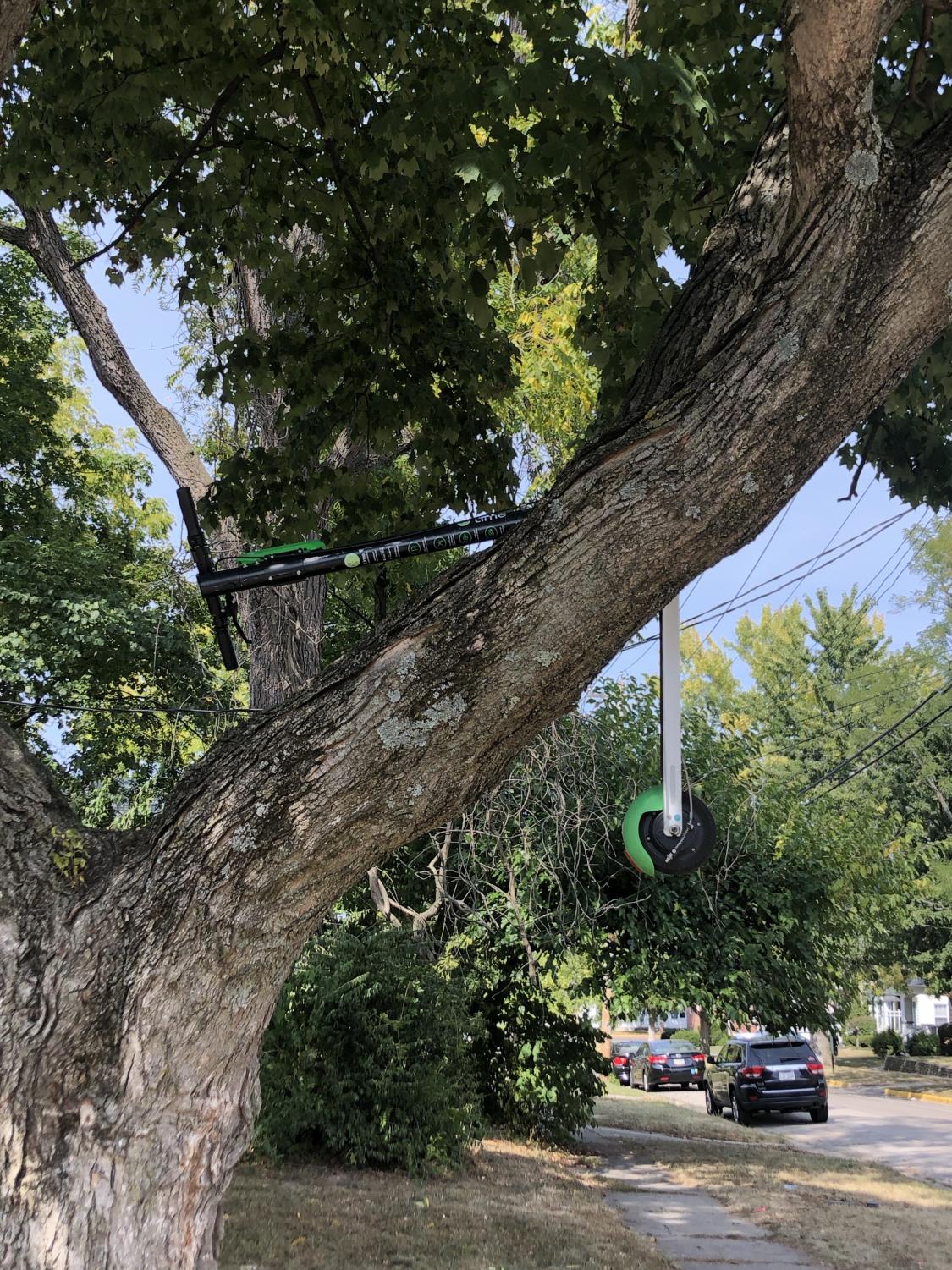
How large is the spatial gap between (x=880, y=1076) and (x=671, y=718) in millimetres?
33612

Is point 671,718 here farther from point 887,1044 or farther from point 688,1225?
point 887,1044

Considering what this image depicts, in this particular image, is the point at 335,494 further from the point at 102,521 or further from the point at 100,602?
the point at 102,521

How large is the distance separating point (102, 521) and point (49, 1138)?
721 inches

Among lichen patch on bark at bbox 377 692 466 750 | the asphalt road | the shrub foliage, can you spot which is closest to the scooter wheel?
lichen patch on bark at bbox 377 692 466 750

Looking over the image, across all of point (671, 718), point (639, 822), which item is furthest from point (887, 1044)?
point (671, 718)

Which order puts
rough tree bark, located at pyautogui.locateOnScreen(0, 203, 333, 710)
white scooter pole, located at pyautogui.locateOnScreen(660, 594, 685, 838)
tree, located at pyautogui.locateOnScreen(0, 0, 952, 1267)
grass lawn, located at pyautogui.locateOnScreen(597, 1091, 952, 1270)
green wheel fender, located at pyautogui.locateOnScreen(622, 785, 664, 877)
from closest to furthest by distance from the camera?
1. tree, located at pyautogui.locateOnScreen(0, 0, 952, 1267)
2. white scooter pole, located at pyautogui.locateOnScreen(660, 594, 685, 838)
3. green wheel fender, located at pyautogui.locateOnScreen(622, 785, 664, 877)
4. grass lawn, located at pyautogui.locateOnScreen(597, 1091, 952, 1270)
5. rough tree bark, located at pyautogui.locateOnScreen(0, 203, 333, 710)

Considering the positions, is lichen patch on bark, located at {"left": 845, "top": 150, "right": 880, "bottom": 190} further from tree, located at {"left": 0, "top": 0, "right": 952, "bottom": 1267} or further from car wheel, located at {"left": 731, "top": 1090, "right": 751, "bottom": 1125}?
car wheel, located at {"left": 731, "top": 1090, "right": 751, "bottom": 1125}

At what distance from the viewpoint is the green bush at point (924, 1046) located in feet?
115

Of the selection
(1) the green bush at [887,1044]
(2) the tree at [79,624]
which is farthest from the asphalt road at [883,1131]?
(1) the green bush at [887,1044]

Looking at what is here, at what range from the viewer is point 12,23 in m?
3.49

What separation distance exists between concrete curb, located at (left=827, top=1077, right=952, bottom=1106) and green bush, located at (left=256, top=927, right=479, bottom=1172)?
1771 centimetres

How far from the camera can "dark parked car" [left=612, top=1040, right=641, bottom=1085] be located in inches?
1243

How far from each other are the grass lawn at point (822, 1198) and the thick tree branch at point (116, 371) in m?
7.78

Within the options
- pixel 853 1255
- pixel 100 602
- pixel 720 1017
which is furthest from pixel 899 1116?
pixel 100 602
